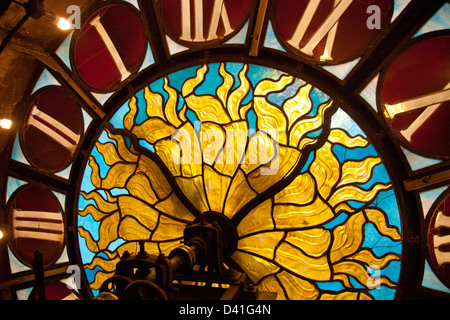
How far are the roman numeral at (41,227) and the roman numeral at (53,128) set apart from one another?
0.90m

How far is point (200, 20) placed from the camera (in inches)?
117

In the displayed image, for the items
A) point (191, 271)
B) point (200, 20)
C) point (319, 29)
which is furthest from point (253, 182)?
point (200, 20)

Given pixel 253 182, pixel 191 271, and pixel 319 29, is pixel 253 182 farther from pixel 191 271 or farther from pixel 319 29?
pixel 319 29

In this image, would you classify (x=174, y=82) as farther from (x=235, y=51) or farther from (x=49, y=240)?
(x=49, y=240)

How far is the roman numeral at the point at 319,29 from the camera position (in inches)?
103

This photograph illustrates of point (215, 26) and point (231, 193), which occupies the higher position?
point (215, 26)

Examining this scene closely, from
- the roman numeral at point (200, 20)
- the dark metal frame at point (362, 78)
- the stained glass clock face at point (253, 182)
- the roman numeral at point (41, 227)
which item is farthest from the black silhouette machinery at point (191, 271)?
the roman numeral at point (200, 20)

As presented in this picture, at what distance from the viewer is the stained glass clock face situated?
9.20ft

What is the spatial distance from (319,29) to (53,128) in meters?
3.11

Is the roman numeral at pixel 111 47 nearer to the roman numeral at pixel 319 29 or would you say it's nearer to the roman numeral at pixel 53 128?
the roman numeral at pixel 53 128

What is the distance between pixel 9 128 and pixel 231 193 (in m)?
2.66

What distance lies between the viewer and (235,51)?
9.80 ft

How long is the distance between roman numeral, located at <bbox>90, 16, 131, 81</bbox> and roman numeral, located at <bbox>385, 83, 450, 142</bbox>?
8.85ft
